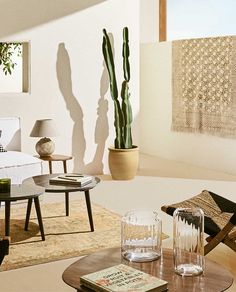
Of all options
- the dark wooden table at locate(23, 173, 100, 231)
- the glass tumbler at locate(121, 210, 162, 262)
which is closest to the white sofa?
the dark wooden table at locate(23, 173, 100, 231)

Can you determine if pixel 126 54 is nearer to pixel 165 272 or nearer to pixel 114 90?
pixel 114 90

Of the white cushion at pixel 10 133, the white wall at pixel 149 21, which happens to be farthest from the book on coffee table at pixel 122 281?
the white wall at pixel 149 21

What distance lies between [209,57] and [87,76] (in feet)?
5.67

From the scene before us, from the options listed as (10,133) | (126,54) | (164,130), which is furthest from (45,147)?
(164,130)

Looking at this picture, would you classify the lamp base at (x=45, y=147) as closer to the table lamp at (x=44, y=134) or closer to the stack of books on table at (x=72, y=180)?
the table lamp at (x=44, y=134)

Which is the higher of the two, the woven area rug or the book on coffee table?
the book on coffee table

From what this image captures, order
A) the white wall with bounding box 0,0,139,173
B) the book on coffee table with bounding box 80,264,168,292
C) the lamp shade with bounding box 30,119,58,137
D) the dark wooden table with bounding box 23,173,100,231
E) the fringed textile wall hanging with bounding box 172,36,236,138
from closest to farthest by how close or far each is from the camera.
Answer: the book on coffee table with bounding box 80,264,168,292
the dark wooden table with bounding box 23,173,100,231
the lamp shade with bounding box 30,119,58,137
the white wall with bounding box 0,0,139,173
the fringed textile wall hanging with bounding box 172,36,236,138

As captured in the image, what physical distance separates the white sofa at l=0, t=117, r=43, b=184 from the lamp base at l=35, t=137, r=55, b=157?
270 mm

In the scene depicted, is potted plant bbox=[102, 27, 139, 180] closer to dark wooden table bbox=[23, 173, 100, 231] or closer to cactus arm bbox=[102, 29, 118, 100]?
cactus arm bbox=[102, 29, 118, 100]

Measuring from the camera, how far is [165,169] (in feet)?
25.0

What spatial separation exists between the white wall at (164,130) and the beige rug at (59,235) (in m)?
2.66

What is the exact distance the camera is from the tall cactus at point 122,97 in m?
6.66

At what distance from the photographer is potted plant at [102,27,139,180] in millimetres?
6668

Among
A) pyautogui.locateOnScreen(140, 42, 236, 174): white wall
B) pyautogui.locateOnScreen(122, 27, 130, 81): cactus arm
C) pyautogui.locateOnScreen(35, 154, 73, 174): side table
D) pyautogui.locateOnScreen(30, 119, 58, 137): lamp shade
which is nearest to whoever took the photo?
pyautogui.locateOnScreen(30, 119, 58, 137): lamp shade
